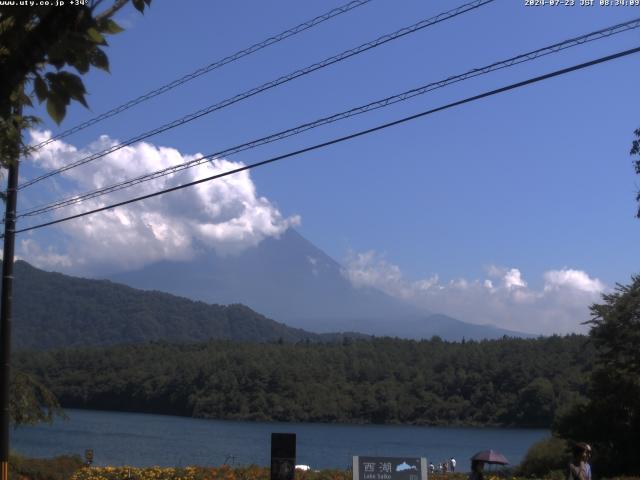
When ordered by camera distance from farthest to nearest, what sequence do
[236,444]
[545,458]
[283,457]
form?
1. [236,444]
2. [545,458]
3. [283,457]

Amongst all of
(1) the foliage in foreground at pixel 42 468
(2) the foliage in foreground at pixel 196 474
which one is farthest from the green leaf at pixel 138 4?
(1) the foliage in foreground at pixel 42 468

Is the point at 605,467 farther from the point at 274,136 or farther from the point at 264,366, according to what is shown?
Result: the point at 264,366

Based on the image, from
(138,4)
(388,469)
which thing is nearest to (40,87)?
(138,4)

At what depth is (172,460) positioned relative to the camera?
35812mm

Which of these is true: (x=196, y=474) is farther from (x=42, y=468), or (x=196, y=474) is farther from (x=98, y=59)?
(x=98, y=59)

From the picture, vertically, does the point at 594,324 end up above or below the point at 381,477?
above

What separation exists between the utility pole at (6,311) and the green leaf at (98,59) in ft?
35.8

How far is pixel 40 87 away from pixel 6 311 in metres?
12.0

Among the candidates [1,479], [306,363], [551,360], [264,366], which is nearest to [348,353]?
[306,363]

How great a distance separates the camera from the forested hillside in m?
95.6

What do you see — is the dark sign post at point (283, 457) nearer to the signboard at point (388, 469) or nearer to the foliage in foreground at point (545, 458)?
the signboard at point (388, 469)

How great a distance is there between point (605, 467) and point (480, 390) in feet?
226

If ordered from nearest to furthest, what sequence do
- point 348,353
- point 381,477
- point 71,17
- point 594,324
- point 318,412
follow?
point 71,17
point 381,477
point 594,324
point 318,412
point 348,353

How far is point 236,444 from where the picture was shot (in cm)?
5288
